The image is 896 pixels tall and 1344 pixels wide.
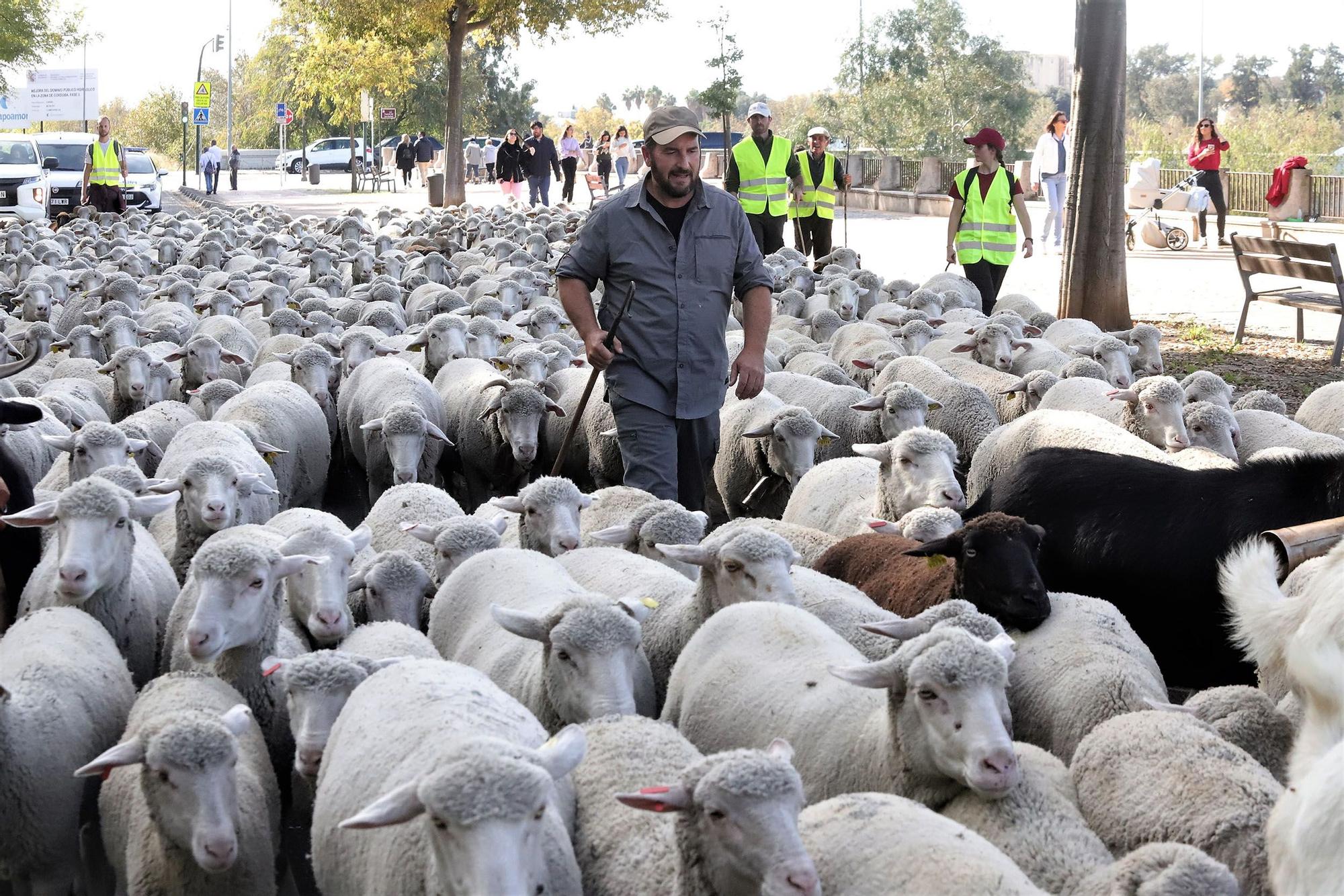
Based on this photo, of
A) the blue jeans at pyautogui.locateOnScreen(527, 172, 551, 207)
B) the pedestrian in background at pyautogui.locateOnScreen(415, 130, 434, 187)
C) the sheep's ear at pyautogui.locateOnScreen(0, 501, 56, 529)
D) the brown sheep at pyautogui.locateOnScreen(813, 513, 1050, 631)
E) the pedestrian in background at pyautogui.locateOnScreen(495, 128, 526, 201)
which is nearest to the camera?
the brown sheep at pyautogui.locateOnScreen(813, 513, 1050, 631)

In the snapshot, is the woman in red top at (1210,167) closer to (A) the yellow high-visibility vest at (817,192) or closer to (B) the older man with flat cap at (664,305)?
(A) the yellow high-visibility vest at (817,192)

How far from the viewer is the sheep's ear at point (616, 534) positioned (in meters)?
5.52

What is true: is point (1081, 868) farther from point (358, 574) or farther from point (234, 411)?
point (234, 411)

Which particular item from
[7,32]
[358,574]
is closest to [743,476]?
[358,574]

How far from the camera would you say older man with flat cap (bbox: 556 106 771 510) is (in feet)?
19.5

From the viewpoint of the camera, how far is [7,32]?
144 feet

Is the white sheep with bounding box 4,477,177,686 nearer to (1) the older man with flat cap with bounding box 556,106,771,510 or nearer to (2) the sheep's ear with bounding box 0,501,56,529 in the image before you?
(2) the sheep's ear with bounding box 0,501,56,529

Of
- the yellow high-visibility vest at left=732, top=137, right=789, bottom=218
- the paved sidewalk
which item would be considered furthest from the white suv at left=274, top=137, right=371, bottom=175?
the yellow high-visibility vest at left=732, top=137, right=789, bottom=218

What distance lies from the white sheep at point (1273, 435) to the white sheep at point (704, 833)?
4824 millimetres

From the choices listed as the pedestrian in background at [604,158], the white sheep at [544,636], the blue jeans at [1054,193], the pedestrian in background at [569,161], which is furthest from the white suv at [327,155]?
the white sheep at [544,636]

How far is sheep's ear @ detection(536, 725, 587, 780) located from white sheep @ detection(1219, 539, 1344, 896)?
4.56ft

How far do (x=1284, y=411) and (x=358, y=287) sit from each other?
8.71 m

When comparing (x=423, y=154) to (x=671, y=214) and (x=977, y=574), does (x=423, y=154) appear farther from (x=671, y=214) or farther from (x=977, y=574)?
(x=977, y=574)

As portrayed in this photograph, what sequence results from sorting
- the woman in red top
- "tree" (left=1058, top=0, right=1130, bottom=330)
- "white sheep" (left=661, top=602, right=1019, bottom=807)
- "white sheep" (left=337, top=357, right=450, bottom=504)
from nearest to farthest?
"white sheep" (left=661, top=602, right=1019, bottom=807) → "white sheep" (left=337, top=357, right=450, bottom=504) → "tree" (left=1058, top=0, right=1130, bottom=330) → the woman in red top
